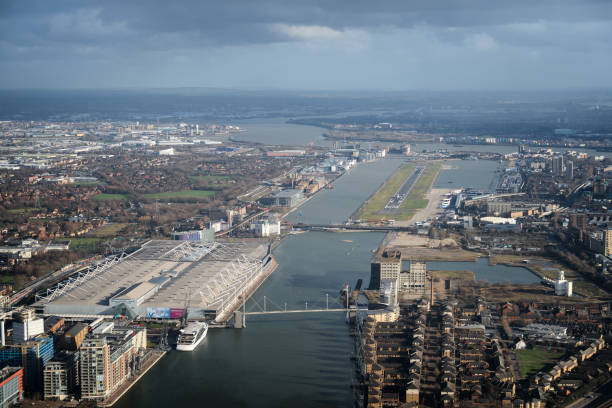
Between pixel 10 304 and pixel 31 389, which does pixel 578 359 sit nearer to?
pixel 31 389

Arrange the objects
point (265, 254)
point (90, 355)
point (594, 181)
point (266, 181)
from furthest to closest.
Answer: point (266, 181) < point (594, 181) < point (265, 254) < point (90, 355)

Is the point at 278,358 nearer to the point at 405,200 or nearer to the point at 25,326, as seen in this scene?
the point at 25,326

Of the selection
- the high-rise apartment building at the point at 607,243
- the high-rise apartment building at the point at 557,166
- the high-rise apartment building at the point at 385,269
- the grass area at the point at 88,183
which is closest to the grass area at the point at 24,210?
the grass area at the point at 88,183

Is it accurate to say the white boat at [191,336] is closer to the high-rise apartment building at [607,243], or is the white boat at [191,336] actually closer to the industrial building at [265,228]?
the industrial building at [265,228]

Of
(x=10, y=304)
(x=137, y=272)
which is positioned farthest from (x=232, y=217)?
(x=10, y=304)

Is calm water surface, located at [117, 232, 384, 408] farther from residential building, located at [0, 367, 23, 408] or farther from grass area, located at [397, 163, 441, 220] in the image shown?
grass area, located at [397, 163, 441, 220]

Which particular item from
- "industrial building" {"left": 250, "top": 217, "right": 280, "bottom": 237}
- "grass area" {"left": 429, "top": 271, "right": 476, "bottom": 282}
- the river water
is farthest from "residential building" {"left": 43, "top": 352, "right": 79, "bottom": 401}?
"industrial building" {"left": 250, "top": 217, "right": 280, "bottom": 237}
